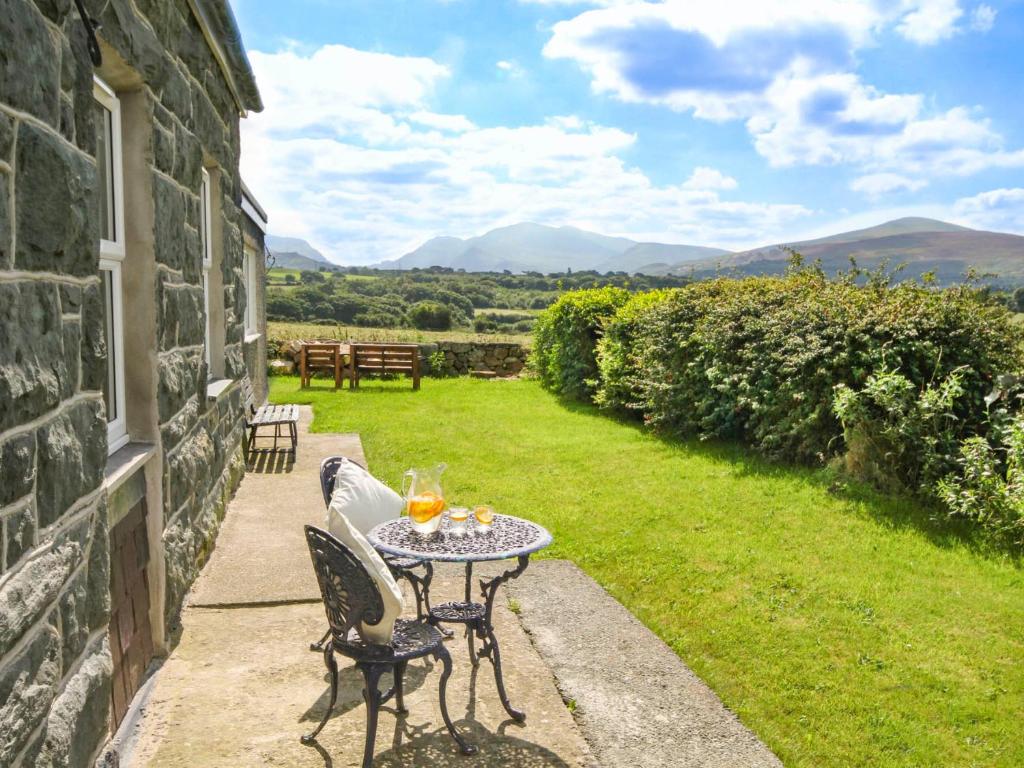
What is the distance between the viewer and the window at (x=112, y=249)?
3.28m

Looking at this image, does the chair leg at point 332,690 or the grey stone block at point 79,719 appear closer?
the grey stone block at point 79,719

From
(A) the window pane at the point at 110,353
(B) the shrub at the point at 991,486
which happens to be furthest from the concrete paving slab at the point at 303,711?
(B) the shrub at the point at 991,486

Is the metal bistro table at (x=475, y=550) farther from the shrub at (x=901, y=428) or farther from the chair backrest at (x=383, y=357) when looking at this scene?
the chair backrest at (x=383, y=357)

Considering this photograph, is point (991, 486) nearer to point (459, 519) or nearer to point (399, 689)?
point (459, 519)

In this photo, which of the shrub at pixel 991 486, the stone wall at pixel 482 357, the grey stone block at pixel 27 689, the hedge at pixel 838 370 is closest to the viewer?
the grey stone block at pixel 27 689

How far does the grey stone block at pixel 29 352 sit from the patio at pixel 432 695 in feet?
5.71

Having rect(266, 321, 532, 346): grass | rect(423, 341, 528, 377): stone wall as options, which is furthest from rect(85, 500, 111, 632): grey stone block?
rect(266, 321, 532, 346): grass

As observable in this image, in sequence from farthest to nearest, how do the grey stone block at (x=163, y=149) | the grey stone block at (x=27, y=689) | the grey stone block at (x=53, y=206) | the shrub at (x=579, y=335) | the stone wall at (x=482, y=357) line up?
the stone wall at (x=482, y=357), the shrub at (x=579, y=335), the grey stone block at (x=163, y=149), the grey stone block at (x=53, y=206), the grey stone block at (x=27, y=689)

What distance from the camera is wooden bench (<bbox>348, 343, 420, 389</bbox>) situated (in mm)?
15992

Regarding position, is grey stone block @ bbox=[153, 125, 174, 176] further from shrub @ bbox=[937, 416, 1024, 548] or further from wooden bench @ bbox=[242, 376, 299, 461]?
shrub @ bbox=[937, 416, 1024, 548]

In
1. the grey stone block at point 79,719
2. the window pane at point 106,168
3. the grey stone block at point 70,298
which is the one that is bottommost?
the grey stone block at point 79,719

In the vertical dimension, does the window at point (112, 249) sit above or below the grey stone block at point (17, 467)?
above

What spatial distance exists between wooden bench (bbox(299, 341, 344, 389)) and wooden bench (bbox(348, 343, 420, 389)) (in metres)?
0.30

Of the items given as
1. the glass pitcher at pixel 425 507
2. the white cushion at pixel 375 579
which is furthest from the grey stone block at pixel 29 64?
the glass pitcher at pixel 425 507
